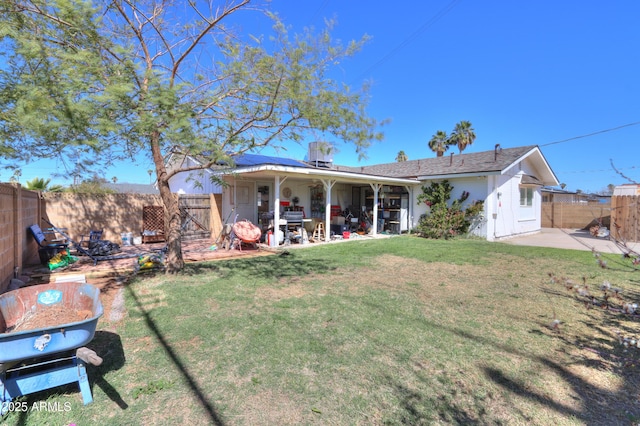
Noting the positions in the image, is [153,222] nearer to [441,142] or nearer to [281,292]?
[281,292]

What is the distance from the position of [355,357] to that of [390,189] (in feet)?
44.8

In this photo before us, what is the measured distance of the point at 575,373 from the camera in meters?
3.06

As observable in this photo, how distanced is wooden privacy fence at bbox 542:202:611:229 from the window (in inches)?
132

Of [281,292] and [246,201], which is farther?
[246,201]

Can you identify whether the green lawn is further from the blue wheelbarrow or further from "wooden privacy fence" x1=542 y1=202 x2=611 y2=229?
"wooden privacy fence" x1=542 y1=202 x2=611 y2=229

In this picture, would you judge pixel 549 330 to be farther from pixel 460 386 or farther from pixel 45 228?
pixel 45 228

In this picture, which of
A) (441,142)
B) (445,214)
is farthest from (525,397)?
(441,142)

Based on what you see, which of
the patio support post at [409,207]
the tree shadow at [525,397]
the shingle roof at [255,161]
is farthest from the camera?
the patio support post at [409,207]

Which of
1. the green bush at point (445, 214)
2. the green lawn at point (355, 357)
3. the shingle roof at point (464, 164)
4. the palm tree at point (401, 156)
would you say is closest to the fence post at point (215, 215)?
the green lawn at point (355, 357)

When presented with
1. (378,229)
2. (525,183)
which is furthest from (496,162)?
(378,229)

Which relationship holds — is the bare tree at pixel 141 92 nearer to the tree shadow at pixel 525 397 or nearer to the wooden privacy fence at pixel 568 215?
the tree shadow at pixel 525 397

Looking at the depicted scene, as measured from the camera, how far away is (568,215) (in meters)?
18.6

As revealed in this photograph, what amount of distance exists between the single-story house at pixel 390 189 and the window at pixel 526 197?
5cm

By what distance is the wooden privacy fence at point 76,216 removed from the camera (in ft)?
18.0
